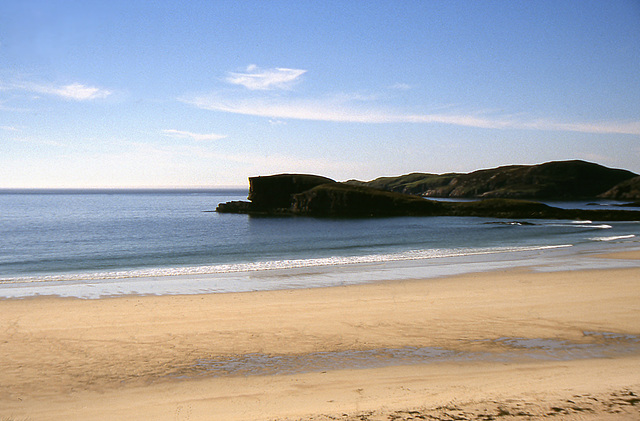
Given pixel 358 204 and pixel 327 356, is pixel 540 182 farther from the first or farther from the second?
pixel 327 356

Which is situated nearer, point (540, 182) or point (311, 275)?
point (311, 275)

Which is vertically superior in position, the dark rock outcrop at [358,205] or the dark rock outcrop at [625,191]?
the dark rock outcrop at [625,191]

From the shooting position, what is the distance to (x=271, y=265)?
99.2 feet

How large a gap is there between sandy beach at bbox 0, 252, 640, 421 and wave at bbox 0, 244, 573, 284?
770 centimetres

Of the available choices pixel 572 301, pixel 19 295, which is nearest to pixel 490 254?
pixel 572 301

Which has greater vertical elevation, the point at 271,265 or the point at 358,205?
the point at 358,205

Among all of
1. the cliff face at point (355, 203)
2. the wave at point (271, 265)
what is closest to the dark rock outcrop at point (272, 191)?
the cliff face at point (355, 203)

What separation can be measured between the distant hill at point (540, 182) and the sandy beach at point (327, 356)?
501ft

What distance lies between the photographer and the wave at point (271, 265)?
26156 mm

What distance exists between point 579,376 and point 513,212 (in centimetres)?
7688

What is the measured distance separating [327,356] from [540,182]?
18085cm

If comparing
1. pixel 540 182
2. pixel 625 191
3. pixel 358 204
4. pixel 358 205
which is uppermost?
pixel 540 182

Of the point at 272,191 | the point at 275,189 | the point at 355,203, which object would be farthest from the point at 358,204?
the point at 272,191

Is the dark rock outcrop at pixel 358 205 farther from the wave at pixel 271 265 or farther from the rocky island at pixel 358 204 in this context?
the wave at pixel 271 265
